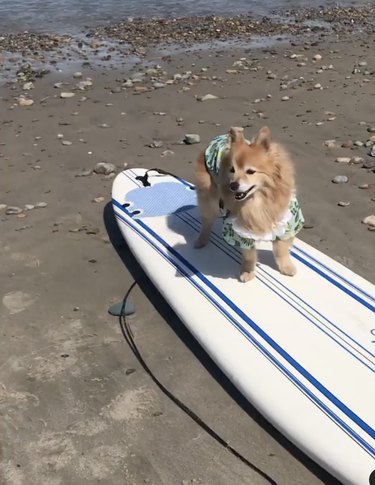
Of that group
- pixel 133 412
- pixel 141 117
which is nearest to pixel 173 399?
pixel 133 412

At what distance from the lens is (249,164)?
12.9ft

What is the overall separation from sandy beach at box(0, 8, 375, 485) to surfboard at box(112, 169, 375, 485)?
0.19 m

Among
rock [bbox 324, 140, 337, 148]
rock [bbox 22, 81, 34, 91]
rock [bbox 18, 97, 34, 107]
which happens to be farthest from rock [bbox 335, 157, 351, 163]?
rock [bbox 22, 81, 34, 91]

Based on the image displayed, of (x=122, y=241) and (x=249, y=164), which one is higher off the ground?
(x=249, y=164)

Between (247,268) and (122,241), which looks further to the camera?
(122,241)

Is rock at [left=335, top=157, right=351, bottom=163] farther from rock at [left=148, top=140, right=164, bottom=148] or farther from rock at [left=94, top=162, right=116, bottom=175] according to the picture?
rock at [left=94, top=162, right=116, bottom=175]

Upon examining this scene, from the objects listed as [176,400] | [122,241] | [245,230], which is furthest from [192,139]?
[176,400]

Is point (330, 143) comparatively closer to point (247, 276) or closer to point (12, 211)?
point (247, 276)

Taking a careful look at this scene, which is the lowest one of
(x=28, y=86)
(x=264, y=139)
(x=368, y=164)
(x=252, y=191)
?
(x=28, y=86)

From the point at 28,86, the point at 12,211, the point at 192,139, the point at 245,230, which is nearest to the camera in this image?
the point at 245,230

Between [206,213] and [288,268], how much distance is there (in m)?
0.88

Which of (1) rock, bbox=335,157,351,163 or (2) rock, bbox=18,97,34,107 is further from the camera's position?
(2) rock, bbox=18,97,34,107

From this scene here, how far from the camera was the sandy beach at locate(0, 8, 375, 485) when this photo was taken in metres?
3.51

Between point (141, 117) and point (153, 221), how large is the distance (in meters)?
3.84
